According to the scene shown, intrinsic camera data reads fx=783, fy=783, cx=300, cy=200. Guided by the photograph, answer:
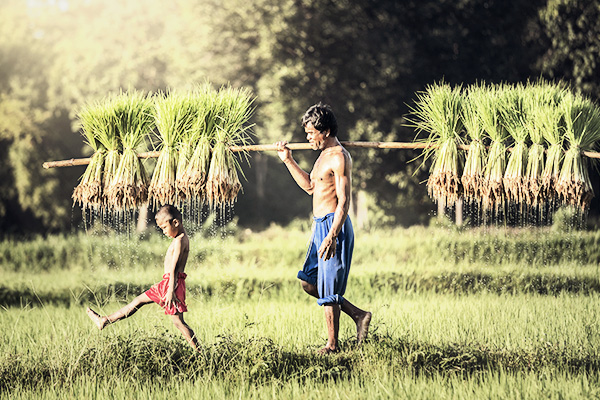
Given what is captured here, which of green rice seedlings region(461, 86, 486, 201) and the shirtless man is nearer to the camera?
the shirtless man

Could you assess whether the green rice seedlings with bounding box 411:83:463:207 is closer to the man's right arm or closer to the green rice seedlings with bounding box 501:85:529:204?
the green rice seedlings with bounding box 501:85:529:204

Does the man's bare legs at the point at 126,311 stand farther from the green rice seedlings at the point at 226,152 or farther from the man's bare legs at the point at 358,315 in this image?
the man's bare legs at the point at 358,315

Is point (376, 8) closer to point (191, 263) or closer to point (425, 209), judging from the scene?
point (425, 209)

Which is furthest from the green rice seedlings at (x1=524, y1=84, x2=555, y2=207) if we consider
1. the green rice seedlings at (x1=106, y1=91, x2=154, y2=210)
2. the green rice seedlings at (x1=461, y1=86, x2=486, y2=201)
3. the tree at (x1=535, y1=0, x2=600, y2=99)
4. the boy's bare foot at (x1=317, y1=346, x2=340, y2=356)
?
the tree at (x1=535, y1=0, x2=600, y2=99)

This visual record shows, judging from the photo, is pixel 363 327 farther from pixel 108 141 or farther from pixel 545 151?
pixel 108 141

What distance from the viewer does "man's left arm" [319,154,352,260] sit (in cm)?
659

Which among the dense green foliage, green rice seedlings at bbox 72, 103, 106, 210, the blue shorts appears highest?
the dense green foliage

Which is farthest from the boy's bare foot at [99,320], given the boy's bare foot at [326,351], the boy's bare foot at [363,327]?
the boy's bare foot at [363,327]

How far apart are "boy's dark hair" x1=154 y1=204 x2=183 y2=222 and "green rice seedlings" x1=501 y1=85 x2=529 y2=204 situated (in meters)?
3.06

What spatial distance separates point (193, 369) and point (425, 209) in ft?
54.3

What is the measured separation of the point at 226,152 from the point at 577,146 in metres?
A: 3.31

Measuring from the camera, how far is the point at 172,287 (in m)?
6.71

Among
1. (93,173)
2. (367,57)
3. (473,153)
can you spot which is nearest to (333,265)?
(473,153)

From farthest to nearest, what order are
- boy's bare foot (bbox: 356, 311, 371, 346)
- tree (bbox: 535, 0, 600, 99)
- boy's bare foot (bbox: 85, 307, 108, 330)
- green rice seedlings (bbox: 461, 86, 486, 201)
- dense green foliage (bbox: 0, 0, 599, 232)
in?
dense green foliage (bbox: 0, 0, 599, 232), tree (bbox: 535, 0, 600, 99), green rice seedlings (bbox: 461, 86, 486, 201), boy's bare foot (bbox: 356, 311, 371, 346), boy's bare foot (bbox: 85, 307, 108, 330)
